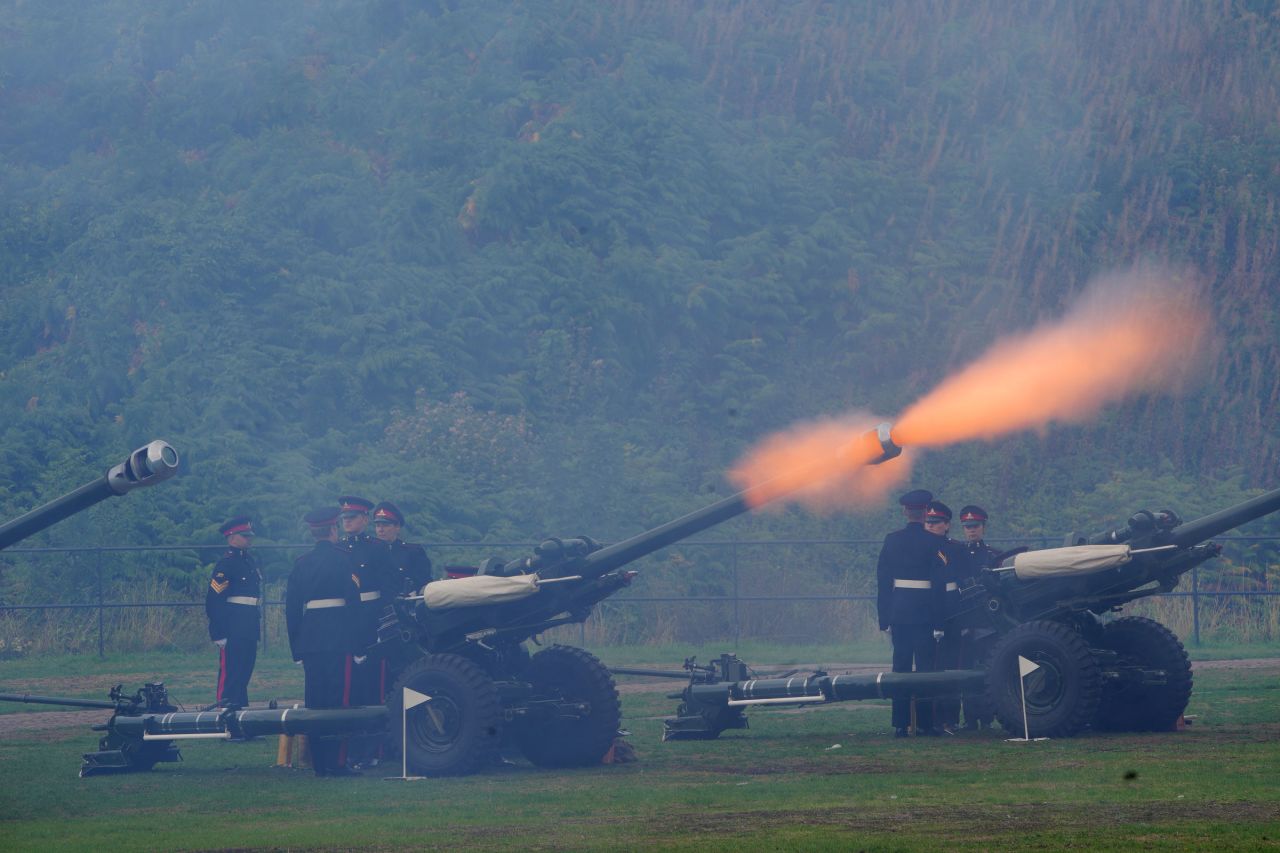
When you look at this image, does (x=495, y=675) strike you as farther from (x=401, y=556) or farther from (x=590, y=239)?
(x=590, y=239)

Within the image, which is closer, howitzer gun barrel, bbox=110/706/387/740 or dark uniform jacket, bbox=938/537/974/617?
howitzer gun barrel, bbox=110/706/387/740

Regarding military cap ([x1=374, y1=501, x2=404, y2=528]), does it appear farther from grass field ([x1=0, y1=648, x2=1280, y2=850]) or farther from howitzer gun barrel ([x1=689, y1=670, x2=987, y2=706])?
howitzer gun barrel ([x1=689, y1=670, x2=987, y2=706])

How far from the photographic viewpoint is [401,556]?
1630cm

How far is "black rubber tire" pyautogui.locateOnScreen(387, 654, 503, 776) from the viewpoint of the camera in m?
14.5

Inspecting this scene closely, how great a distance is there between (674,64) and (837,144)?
5.32 meters

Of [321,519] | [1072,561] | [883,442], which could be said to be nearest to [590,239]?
[321,519]

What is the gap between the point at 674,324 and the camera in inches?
1657

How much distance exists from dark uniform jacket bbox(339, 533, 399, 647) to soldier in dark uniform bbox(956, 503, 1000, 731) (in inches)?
205

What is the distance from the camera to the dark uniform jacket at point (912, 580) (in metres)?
16.7

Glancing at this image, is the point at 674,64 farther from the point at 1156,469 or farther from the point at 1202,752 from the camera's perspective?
the point at 1202,752

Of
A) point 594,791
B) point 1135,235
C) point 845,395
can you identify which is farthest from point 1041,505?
point 594,791

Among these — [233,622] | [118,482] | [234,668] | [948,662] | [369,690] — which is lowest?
[369,690]

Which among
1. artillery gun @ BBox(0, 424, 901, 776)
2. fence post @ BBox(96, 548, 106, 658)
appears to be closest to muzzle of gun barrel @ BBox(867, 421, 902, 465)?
artillery gun @ BBox(0, 424, 901, 776)

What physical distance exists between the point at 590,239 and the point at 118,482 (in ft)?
109
